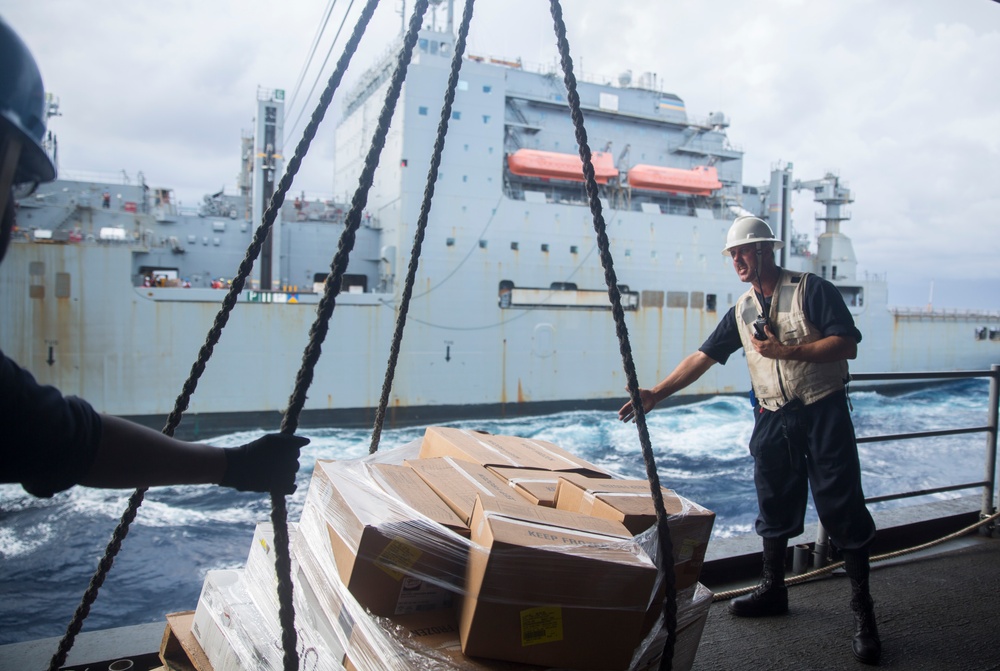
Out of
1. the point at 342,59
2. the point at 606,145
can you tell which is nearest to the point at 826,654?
the point at 342,59

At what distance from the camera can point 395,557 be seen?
48.4 inches

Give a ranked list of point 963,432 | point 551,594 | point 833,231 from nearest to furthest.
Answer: point 551,594 → point 963,432 → point 833,231

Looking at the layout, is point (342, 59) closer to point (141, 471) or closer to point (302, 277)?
point (141, 471)

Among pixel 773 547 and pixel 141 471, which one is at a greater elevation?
pixel 141 471

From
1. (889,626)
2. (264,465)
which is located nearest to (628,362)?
(264,465)

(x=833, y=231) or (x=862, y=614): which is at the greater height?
(x=833, y=231)

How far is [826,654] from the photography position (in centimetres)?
202

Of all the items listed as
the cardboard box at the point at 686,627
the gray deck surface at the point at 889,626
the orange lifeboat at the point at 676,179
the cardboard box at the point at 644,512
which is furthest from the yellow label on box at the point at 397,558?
the orange lifeboat at the point at 676,179

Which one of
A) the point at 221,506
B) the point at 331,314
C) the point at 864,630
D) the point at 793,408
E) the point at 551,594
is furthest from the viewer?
Result: the point at 221,506

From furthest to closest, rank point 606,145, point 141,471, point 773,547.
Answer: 1. point 606,145
2. point 773,547
3. point 141,471

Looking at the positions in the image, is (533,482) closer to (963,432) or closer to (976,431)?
(963,432)

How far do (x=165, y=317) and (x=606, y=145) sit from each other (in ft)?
36.0

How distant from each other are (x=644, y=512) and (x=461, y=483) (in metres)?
0.44

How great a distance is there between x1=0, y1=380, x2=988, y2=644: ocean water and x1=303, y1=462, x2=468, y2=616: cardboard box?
2.90m
